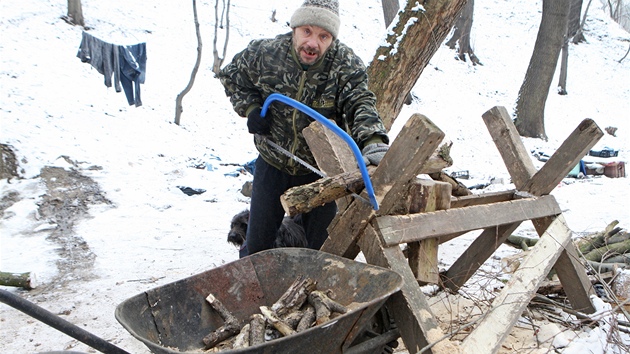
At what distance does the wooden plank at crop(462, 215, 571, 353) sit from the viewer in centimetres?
223

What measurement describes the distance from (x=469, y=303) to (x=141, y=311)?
240 centimetres

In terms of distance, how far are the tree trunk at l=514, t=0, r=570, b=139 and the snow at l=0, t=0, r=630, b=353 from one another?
51 centimetres

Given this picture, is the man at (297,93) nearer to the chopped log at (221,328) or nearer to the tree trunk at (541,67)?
the chopped log at (221,328)

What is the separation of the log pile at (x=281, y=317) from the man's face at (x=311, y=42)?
3.94 feet

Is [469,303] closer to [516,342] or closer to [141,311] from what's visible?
[516,342]

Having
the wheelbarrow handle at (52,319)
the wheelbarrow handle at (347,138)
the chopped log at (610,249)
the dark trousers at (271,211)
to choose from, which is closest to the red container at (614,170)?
the chopped log at (610,249)

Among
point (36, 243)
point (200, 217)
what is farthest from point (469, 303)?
point (36, 243)

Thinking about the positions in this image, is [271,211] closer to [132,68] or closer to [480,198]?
[480,198]

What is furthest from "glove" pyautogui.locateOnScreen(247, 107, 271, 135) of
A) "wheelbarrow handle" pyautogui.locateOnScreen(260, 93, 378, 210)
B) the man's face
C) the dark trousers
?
"wheelbarrow handle" pyautogui.locateOnScreen(260, 93, 378, 210)

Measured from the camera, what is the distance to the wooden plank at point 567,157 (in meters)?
3.21

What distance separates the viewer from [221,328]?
226 centimetres

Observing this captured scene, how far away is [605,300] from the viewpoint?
11.3ft

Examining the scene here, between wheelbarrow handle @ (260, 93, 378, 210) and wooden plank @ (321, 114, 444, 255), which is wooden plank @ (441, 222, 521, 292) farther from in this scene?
wheelbarrow handle @ (260, 93, 378, 210)

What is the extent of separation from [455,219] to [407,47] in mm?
2281
